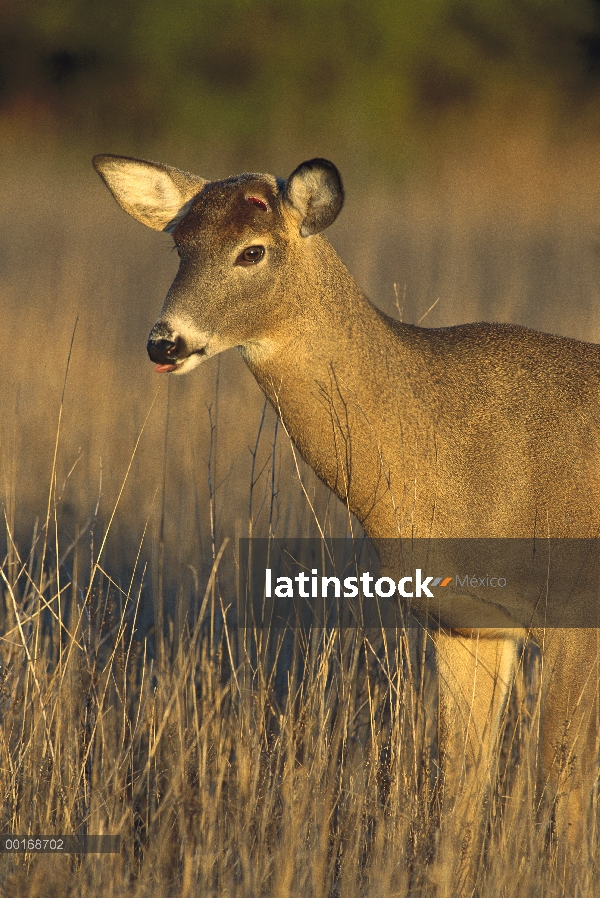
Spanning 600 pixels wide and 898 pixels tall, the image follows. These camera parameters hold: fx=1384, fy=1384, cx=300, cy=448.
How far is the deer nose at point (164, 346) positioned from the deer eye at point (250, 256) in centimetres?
40

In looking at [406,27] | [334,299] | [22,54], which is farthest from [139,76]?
[334,299]

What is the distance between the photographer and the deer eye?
4773 mm

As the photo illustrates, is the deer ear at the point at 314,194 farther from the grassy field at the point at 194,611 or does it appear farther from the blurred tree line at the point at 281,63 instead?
the blurred tree line at the point at 281,63

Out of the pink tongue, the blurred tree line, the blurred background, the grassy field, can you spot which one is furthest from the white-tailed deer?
the blurred tree line

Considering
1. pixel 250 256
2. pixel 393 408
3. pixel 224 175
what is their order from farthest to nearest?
pixel 224 175 < pixel 393 408 < pixel 250 256

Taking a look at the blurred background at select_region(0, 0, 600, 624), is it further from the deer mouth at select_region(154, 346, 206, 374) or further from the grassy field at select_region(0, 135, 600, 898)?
the deer mouth at select_region(154, 346, 206, 374)

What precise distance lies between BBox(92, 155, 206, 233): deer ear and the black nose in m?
0.79

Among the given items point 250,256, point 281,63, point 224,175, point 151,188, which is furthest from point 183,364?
point 281,63

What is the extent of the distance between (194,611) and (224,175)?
992 centimetres

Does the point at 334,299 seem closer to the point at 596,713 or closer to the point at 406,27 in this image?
the point at 596,713

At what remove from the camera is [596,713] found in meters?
4.77

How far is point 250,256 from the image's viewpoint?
4.79 metres

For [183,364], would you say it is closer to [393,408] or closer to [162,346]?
[162,346]

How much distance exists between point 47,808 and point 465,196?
1296cm
